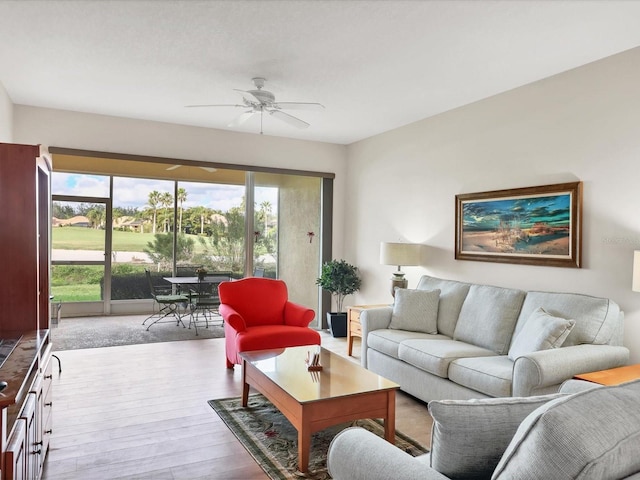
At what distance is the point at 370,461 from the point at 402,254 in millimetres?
3960

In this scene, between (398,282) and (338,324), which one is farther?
(338,324)

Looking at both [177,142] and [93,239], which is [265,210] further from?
[93,239]

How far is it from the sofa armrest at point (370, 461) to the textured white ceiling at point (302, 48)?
248 cm

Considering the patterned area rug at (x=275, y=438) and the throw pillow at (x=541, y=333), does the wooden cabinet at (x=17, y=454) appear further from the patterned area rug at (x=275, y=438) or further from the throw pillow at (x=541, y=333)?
the throw pillow at (x=541, y=333)

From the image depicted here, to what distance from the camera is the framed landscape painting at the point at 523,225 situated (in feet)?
12.6

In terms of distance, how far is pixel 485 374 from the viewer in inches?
127

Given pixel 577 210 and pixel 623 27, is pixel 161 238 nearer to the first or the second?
pixel 577 210

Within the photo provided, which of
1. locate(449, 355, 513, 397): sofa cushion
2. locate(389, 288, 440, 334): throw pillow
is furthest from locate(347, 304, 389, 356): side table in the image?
locate(449, 355, 513, 397): sofa cushion

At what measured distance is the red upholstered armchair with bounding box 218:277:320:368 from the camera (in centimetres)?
434

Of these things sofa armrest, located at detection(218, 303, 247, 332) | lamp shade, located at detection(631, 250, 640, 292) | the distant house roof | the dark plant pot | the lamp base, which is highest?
the distant house roof

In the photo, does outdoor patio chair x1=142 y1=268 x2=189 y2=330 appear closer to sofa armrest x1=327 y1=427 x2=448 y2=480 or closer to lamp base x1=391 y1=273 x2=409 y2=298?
lamp base x1=391 y1=273 x2=409 y2=298

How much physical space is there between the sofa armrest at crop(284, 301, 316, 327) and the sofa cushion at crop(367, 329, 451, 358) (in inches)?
25.4

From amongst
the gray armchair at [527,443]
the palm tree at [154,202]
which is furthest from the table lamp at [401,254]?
the palm tree at [154,202]

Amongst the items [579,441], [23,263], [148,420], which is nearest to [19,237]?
[23,263]
